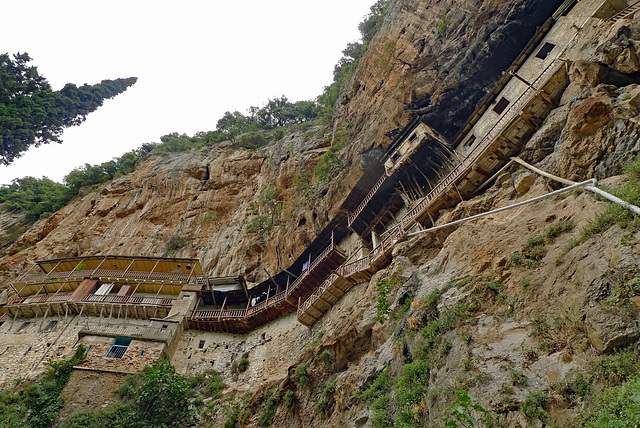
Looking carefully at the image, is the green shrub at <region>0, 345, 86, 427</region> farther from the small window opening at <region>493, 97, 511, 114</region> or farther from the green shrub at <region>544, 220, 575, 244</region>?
the small window opening at <region>493, 97, 511, 114</region>

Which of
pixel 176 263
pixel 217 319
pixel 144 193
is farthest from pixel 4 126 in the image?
pixel 217 319

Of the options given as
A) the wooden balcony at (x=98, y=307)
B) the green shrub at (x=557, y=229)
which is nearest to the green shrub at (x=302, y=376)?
the green shrub at (x=557, y=229)

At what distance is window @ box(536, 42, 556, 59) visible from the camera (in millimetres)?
17125

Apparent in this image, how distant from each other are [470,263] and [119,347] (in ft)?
60.2

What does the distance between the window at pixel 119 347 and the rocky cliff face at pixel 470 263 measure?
20.7 ft

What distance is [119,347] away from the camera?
19438 millimetres

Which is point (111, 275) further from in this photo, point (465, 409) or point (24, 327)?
point (465, 409)

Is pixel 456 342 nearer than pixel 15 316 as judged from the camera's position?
Yes

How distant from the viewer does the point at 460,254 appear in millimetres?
11000

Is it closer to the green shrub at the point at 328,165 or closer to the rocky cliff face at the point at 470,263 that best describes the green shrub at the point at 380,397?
the rocky cliff face at the point at 470,263

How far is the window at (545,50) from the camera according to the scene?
17125 mm

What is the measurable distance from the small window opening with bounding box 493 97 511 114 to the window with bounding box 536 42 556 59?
7.72 ft

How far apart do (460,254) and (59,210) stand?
4444 centimetres

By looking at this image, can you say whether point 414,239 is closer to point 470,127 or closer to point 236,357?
point 470,127
